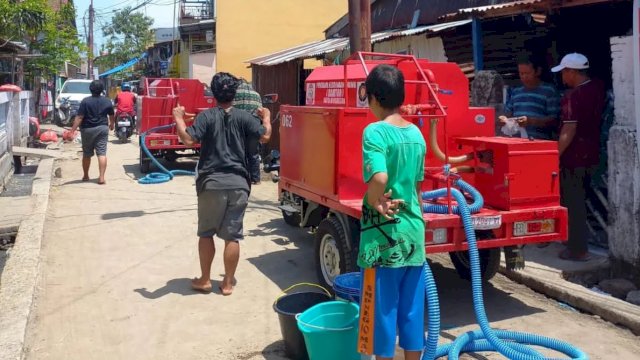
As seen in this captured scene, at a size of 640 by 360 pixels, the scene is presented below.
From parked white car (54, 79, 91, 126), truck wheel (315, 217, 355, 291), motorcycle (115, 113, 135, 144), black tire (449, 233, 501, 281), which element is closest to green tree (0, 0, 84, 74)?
parked white car (54, 79, 91, 126)

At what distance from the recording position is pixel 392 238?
3139mm

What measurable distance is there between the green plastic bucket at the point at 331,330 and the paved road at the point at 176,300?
1.85 feet

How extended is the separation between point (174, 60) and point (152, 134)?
2665cm

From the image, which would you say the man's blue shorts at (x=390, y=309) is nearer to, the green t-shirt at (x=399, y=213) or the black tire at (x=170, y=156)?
the green t-shirt at (x=399, y=213)

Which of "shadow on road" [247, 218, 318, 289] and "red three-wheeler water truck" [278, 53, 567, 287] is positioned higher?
"red three-wheeler water truck" [278, 53, 567, 287]

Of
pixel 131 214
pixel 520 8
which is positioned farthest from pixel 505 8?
pixel 131 214

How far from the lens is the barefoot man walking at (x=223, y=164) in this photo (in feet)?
16.6

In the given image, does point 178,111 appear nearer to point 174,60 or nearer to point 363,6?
point 363,6

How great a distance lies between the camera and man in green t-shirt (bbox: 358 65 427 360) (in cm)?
311

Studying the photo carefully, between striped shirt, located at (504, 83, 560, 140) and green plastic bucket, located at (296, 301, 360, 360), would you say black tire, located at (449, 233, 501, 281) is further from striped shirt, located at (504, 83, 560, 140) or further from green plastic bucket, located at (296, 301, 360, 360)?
green plastic bucket, located at (296, 301, 360, 360)

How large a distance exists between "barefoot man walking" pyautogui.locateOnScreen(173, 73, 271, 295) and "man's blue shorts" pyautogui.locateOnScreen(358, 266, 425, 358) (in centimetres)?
211

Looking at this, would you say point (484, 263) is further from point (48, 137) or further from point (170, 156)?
point (48, 137)

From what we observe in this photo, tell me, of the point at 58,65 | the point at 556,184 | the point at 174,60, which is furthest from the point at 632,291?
the point at 174,60

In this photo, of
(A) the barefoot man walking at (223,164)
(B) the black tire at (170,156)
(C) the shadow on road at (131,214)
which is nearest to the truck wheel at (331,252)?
(A) the barefoot man walking at (223,164)
